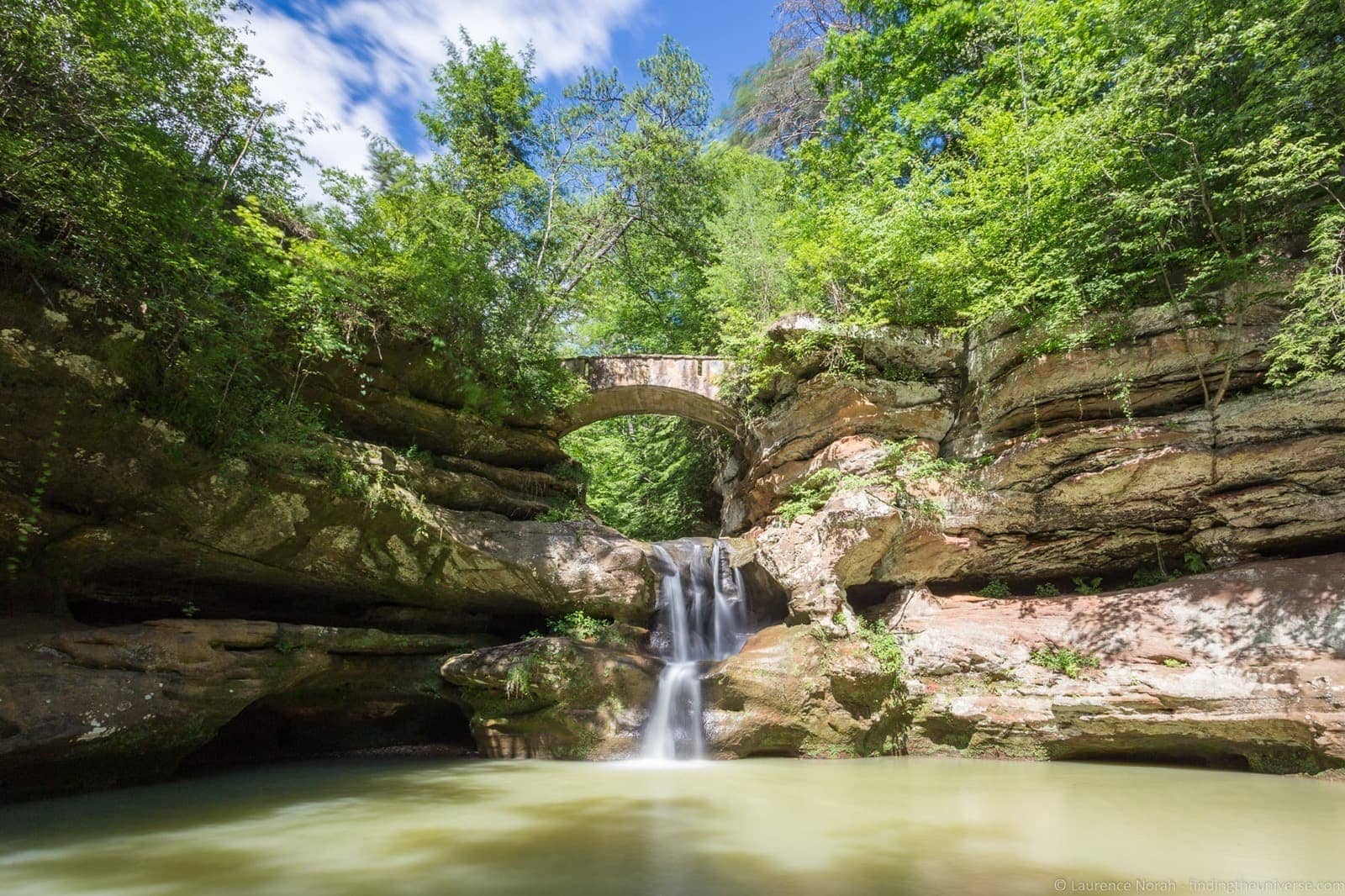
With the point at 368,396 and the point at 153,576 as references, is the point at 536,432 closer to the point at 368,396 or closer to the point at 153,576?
the point at 368,396

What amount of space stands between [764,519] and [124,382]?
10009mm

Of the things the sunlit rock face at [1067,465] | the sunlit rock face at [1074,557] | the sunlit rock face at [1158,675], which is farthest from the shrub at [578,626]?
the sunlit rock face at [1158,675]

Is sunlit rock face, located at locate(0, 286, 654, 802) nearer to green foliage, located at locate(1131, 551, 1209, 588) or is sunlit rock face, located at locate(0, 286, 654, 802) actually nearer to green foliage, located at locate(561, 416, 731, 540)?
green foliage, located at locate(561, 416, 731, 540)

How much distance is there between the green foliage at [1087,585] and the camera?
8828 mm

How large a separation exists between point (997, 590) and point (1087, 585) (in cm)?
127

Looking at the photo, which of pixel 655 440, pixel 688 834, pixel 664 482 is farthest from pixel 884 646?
pixel 655 440

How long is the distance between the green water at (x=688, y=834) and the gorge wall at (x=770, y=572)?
89 centimetres

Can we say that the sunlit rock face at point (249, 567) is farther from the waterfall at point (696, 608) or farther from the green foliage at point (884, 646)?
the green foliage at point (884, 646)

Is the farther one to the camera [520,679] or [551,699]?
[551,699]

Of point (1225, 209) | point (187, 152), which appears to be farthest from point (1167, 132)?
point (187, 152)

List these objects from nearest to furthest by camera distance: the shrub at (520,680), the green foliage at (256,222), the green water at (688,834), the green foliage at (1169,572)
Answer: the green water at (688,834) < the green foliage at (256,222) < the shrub at (520,680) < the green foliage at (1169,572)

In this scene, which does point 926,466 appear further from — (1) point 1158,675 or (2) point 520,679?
(2) point 520,679

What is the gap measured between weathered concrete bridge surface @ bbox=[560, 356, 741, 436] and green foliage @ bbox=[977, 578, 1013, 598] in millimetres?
5807

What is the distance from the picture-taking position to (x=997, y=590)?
9312 millimetres
